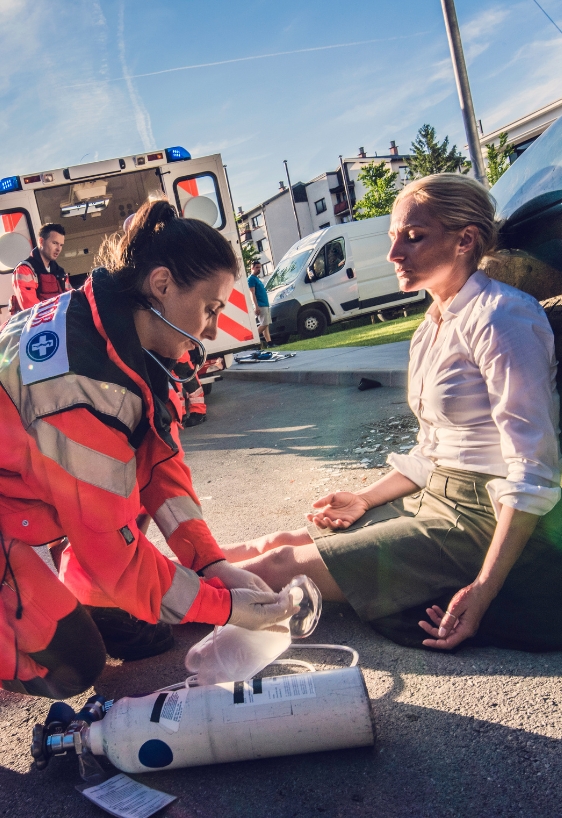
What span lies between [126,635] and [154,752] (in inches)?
27.4

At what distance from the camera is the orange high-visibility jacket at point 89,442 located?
5.37 feet

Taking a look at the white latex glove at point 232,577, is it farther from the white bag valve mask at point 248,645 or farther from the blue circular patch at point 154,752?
the blue circular patch at point 154,752

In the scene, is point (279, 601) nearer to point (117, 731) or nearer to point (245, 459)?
point (117, 731)

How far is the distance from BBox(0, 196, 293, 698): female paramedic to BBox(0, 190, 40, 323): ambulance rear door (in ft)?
18.7

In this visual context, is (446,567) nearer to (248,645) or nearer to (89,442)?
(248,645)

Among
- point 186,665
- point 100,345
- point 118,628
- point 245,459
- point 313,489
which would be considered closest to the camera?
point 100,345

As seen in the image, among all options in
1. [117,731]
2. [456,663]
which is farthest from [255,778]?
[456,663]

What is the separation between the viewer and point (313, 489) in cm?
385

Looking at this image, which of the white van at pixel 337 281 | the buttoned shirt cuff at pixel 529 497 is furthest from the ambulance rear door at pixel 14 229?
the white van at pixel 337 281

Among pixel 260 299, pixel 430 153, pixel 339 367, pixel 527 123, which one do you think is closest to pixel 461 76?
pixel 339 367

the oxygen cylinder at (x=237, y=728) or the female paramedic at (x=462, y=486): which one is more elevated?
the female paramedic at (x=462, y=486)

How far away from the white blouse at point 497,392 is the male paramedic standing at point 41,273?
4722mm

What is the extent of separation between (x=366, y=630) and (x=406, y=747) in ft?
1.96

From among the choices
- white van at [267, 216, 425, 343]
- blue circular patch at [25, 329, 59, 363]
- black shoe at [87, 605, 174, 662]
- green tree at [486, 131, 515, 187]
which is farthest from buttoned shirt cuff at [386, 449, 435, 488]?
green tree at [486, 131, 515, 187]
